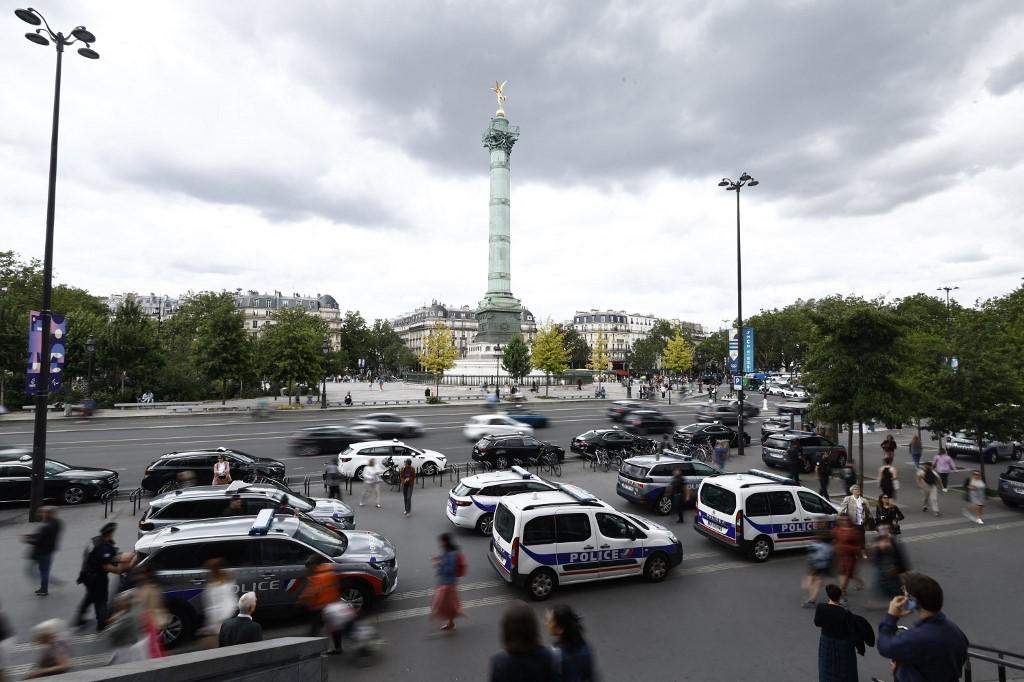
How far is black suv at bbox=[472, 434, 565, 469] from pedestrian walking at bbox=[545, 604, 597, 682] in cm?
1556

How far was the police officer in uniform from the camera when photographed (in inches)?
312

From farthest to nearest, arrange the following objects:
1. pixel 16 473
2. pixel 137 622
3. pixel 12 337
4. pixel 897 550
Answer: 1. pixel 12 337
2. pixel 16 473
3. pixel 897 550
4. pixel 137 622

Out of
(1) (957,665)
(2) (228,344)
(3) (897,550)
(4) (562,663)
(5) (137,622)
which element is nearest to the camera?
(1) (957,665)

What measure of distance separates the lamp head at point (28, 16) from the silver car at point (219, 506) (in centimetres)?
1151

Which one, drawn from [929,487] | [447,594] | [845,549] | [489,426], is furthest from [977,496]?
[489,426]

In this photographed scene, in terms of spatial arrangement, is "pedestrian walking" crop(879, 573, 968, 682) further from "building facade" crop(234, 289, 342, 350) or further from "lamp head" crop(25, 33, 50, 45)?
"building facade" crop(234, 289, 342, 350)

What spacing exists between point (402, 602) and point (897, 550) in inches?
304

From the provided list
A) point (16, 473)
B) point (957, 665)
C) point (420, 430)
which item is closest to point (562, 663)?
point (957, 665)

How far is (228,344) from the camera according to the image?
4441 cm

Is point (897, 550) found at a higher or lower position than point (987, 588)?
higher

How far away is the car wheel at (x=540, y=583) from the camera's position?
9008 millimetres

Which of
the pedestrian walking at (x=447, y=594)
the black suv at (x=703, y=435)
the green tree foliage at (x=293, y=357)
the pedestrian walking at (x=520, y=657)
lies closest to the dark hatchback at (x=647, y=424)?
the black suv at (x=703, y=435)

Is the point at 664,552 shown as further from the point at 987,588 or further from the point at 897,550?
the point at 987,588

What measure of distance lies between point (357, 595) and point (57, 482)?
1232 centimetres
